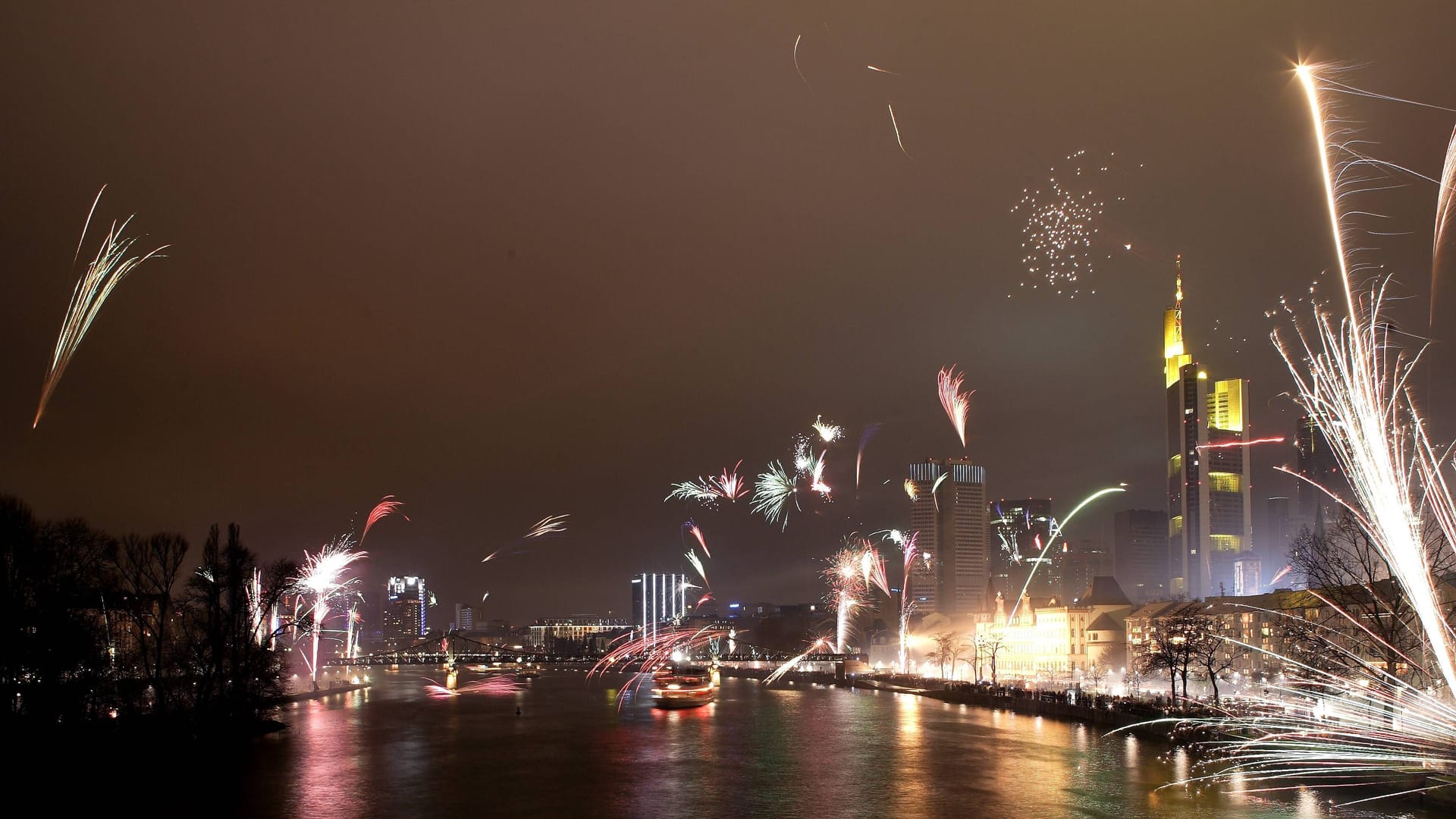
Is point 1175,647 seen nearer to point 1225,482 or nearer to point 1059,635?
point 1059,635

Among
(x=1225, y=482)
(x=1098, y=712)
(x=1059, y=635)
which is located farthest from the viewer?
(x=1225, y=482)

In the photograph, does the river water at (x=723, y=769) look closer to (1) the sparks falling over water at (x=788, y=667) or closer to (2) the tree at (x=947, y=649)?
(2) the tree at (x=947, y=649)

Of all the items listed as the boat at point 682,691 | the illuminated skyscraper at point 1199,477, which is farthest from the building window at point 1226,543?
the boat at point 682,691

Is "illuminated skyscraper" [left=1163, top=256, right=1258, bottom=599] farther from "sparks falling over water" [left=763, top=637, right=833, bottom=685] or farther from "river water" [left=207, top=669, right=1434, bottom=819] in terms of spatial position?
"river water" [left=207, top=669, right=1434, bottom=819]

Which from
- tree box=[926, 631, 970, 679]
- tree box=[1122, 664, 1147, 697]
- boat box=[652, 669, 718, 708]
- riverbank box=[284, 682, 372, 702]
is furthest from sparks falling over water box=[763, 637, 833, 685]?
tree box=[1122, 664, 1147, 697]

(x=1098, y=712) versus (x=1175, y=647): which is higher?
(x=1175, y=647)

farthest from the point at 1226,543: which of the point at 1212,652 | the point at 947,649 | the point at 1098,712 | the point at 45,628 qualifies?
the point at 45,628
